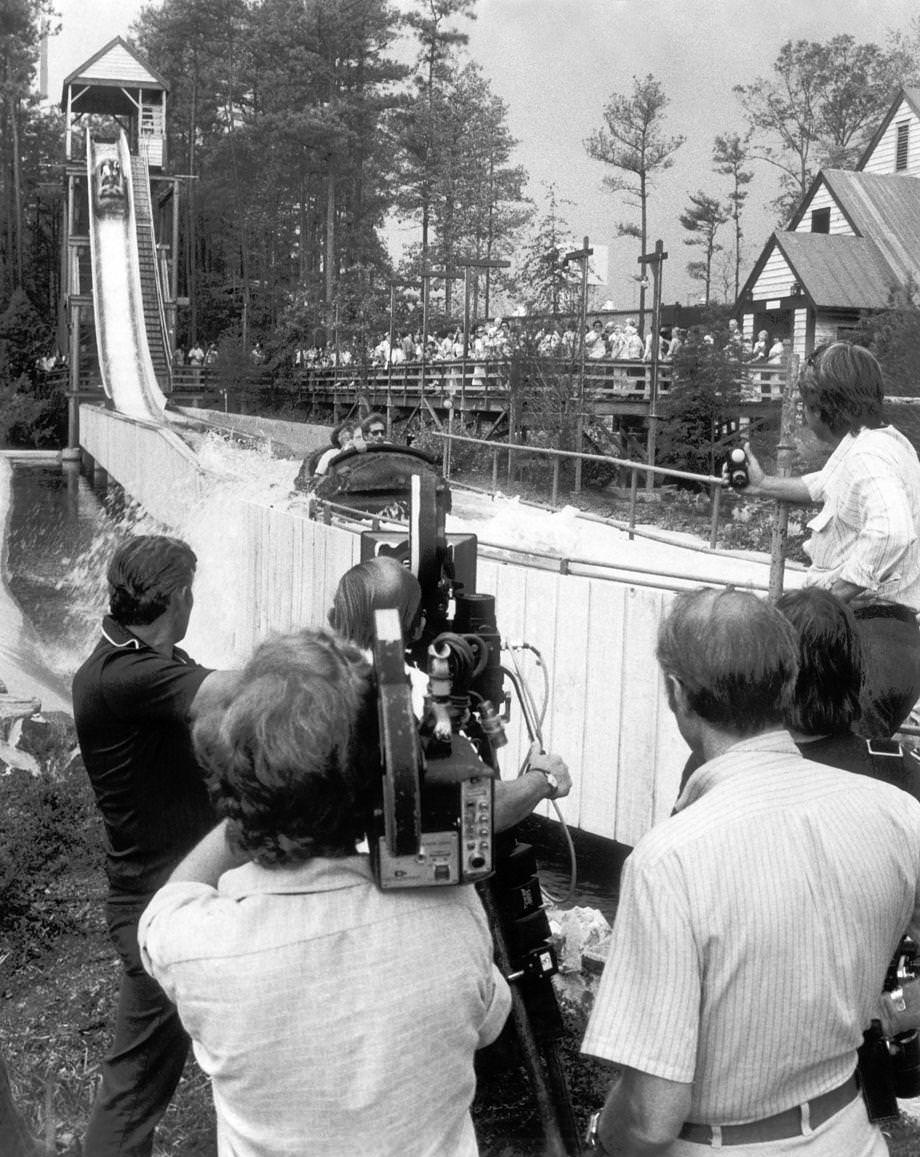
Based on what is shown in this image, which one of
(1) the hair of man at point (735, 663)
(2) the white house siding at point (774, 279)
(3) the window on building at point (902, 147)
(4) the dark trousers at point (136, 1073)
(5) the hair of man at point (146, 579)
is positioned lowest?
(4) the dark trousers at point (136, 1073)

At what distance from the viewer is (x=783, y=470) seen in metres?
3.58

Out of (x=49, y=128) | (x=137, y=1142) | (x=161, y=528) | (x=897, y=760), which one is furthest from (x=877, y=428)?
(x=49, y=128)

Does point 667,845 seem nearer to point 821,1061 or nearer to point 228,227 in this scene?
point 821,1061

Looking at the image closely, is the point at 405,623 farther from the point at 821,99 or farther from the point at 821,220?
the point at 821,99

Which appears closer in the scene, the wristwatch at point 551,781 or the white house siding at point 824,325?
the wristwatch at point 551,781

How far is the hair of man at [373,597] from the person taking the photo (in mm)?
2494

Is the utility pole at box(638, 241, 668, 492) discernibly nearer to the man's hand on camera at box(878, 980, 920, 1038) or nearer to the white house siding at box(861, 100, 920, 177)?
the man's hand on camera at box(878, 980, 920, 1038)

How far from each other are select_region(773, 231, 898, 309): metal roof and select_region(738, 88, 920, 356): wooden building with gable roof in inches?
0.8

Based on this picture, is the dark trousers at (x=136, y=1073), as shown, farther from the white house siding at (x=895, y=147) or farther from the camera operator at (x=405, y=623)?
the white house siding at (x=895, y=147)

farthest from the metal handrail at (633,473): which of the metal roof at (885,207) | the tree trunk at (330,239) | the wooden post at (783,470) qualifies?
the tree trunk at (330,239)

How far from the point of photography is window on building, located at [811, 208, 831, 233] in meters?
30.4

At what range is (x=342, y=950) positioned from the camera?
1677 millimetres

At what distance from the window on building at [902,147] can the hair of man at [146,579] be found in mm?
32417

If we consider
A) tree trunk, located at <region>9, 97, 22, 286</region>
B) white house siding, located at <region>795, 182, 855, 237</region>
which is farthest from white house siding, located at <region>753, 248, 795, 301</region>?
tree trunk, located at <region>9, 97, 22, 286</region>
